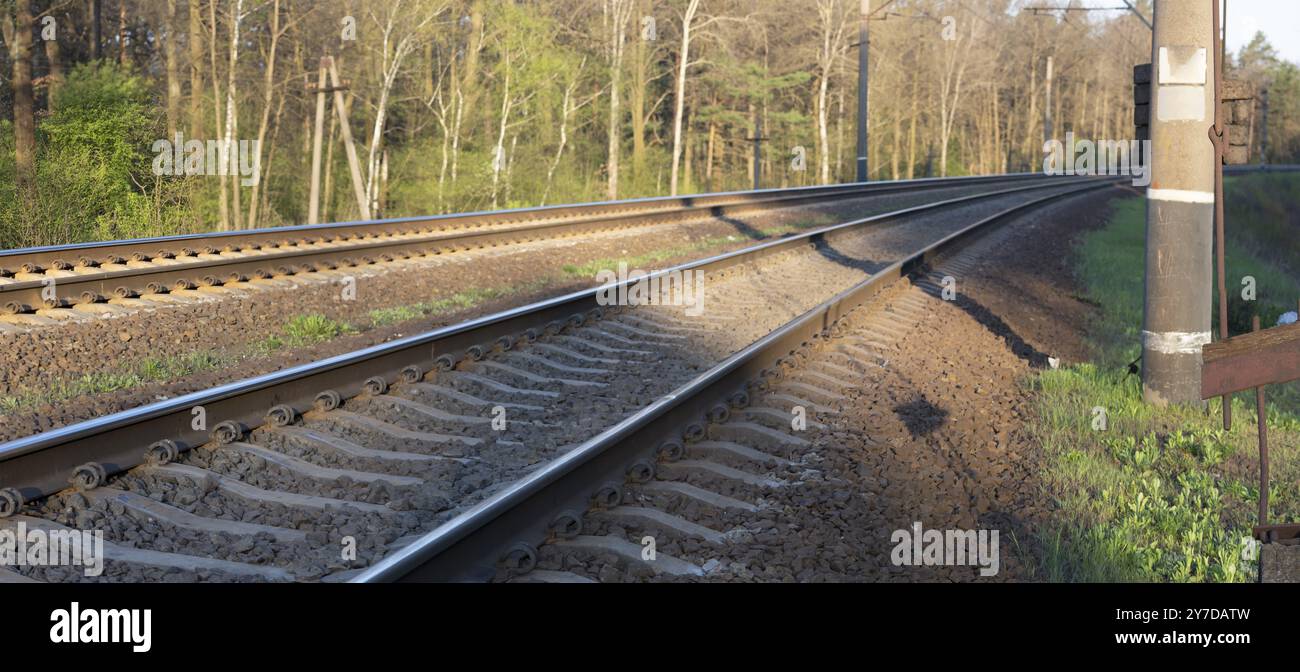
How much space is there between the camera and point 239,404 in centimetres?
621

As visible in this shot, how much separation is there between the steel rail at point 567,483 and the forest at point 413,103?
1211 cm

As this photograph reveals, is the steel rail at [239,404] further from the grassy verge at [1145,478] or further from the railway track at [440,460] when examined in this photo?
the grassy verge at [1145,478]

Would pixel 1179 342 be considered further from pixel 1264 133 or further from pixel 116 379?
pixel 1264 133

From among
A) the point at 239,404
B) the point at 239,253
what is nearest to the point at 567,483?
the point at 239,404

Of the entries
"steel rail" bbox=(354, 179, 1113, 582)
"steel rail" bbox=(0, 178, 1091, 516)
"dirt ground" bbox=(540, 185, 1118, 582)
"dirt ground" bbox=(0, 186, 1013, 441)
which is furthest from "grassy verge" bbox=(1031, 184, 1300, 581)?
"dirt ground" bbox=(0, 186, 1013, 441)

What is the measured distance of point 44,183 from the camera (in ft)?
55.6

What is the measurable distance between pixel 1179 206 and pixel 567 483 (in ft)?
17.6

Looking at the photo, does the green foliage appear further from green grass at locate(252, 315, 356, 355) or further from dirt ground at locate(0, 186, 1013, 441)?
green grass at locate(252, 315, 356, 355)

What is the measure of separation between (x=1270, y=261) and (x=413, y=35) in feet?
77.8

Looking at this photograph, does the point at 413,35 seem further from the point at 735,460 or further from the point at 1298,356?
the point at 1298,356

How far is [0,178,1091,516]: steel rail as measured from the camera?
16.5ft

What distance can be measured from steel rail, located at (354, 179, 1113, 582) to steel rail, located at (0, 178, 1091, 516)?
1976 mm

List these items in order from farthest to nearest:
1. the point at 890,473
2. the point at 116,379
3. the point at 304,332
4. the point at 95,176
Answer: the point at 95,176, the point at 304,332, the point at 116,379, the point at 890,473
